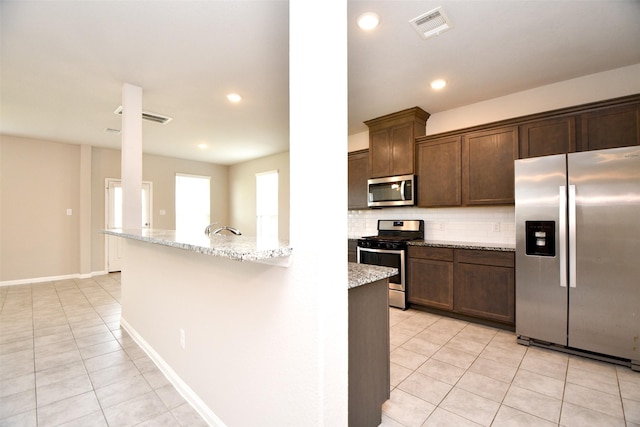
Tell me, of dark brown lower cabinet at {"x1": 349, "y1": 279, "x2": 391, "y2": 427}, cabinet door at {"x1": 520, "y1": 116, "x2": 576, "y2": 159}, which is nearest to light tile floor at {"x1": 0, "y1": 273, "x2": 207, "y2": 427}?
dark brown lower cabinet at {"x1": 349, "y1": 279, "x2": 391, "y2": 427}

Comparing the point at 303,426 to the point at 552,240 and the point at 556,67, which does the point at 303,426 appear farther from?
the point at 556,67

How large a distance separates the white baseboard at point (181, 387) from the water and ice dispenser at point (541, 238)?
2.87 metres

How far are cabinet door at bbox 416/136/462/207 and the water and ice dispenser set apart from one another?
0.92 metres

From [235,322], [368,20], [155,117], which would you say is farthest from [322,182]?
[155,117]

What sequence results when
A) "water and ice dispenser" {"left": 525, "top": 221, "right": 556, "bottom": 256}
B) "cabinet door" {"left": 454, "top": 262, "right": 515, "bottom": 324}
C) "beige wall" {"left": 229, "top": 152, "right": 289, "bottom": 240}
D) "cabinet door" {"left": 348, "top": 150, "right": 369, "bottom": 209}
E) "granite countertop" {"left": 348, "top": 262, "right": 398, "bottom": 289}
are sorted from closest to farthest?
1. "granite countertop" {"left": 348, "top": 262, "right": 398, "bottom": 289}
2. "water and ice dispenser" {"left": 525, "top": 221, "right": 556, "bottom": 256}
3. "cabinet door" {"left": 454, "top": 262, "right": 515, "bottom": 324}
4. "cabinet door" {"left": 348, "top": 150, "right": 369, "bottom": 209}
5. "beige wall" {"left": 229, "top": 152, "right": 289, "bottom": 240}

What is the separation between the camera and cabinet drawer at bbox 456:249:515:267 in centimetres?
297

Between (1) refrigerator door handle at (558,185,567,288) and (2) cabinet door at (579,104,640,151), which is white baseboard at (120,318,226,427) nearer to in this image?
(1) refrigerator door handle at (558,185,567,288)

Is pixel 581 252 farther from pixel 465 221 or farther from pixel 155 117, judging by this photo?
pixel 155 117

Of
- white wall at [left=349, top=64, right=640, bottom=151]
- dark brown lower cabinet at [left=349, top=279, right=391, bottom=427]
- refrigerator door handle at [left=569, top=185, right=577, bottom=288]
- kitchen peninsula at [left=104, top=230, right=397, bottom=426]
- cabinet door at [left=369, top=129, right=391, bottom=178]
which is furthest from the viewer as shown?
cabinet door at [left=369, top=129, right=391, bottom=178]

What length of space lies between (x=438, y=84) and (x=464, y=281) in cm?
219

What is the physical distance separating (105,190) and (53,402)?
202 inches

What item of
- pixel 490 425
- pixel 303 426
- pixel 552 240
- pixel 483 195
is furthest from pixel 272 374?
pixel 483 195

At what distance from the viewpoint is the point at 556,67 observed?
9.13 ft

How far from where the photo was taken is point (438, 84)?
313 centimetres
